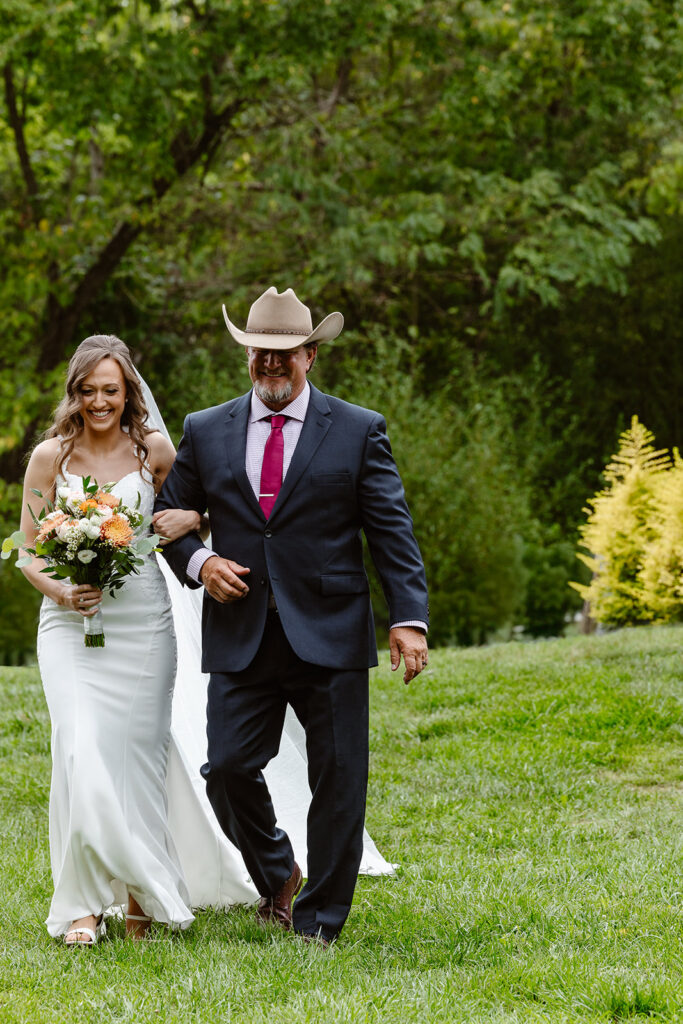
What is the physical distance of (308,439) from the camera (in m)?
4.30

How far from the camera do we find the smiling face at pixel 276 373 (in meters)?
4.30

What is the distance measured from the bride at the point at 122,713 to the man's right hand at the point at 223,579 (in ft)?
0.84

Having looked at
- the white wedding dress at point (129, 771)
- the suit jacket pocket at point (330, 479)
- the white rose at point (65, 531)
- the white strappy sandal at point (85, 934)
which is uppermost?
the suit jacket pocket at point (330, 479)

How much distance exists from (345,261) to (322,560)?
10.8 metres

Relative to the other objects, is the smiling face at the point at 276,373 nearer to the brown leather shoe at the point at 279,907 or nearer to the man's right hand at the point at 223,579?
the man's right hand at the point at 223,579

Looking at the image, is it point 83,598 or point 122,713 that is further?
point 122,713

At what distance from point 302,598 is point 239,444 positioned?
59cm

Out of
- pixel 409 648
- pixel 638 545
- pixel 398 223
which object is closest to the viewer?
pixel 409 648

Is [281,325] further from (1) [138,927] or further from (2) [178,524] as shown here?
(1) [138,927]

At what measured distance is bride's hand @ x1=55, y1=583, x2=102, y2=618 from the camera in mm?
4277

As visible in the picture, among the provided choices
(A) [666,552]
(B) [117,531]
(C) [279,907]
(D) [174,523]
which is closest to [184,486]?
(D) [174,523]

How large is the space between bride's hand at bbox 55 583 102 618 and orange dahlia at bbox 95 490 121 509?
0.94ft

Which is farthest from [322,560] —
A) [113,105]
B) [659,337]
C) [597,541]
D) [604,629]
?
[659,337]

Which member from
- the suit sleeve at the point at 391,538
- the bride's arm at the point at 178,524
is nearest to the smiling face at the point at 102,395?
the bride's arm at the point at 178,524
